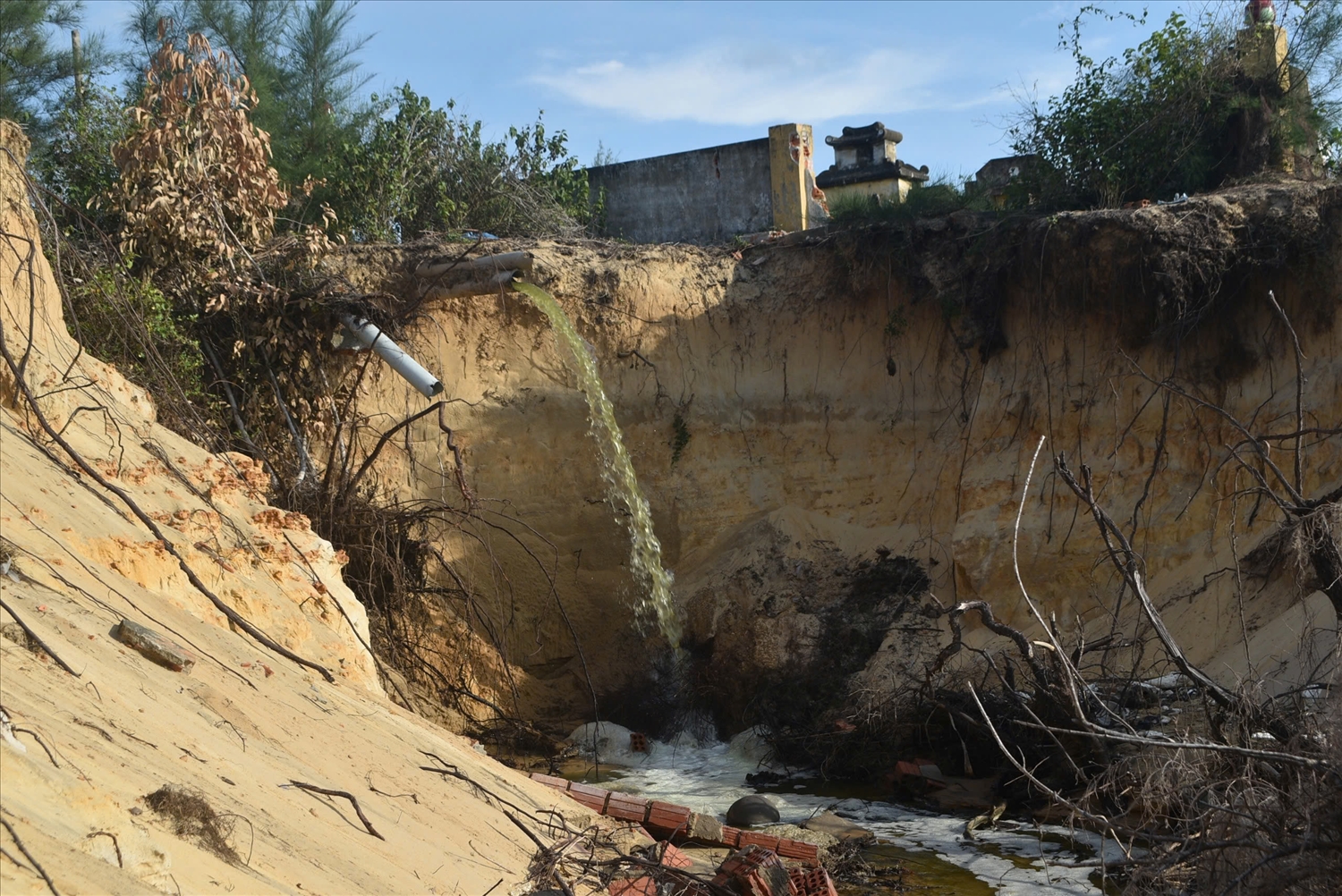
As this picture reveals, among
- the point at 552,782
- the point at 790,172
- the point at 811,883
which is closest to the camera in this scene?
the point at 811,883

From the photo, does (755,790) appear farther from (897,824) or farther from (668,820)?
(668,820)

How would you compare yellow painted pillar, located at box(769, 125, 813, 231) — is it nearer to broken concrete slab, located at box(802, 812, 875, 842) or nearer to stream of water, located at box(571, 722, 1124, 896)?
stream of water, located at box(571, 722, 1124, 896)

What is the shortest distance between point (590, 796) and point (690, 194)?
11955mm

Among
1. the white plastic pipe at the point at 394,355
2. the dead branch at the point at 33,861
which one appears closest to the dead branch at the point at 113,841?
the dead branch at the point at 33,861

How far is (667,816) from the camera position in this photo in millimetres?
7387

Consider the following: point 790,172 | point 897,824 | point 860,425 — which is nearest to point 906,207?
point 860,425

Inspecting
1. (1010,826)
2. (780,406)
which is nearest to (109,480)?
(1010,826)

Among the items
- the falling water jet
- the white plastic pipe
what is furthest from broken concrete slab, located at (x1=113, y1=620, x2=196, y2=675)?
the falling water jet

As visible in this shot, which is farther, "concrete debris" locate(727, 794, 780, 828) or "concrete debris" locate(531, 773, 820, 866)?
"concrete debris" locate(727, 794, 780, 828)

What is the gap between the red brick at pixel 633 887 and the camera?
5.84 metres

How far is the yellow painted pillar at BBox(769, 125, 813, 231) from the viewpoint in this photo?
Result: 1716 centimetres

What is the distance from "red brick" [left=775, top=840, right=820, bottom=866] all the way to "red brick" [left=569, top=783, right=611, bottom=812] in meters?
1.18

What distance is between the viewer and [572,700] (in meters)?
11.9

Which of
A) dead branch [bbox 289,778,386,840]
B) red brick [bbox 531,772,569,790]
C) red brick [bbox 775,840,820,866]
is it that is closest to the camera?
dead branch [bbox 289,778,386,840]
